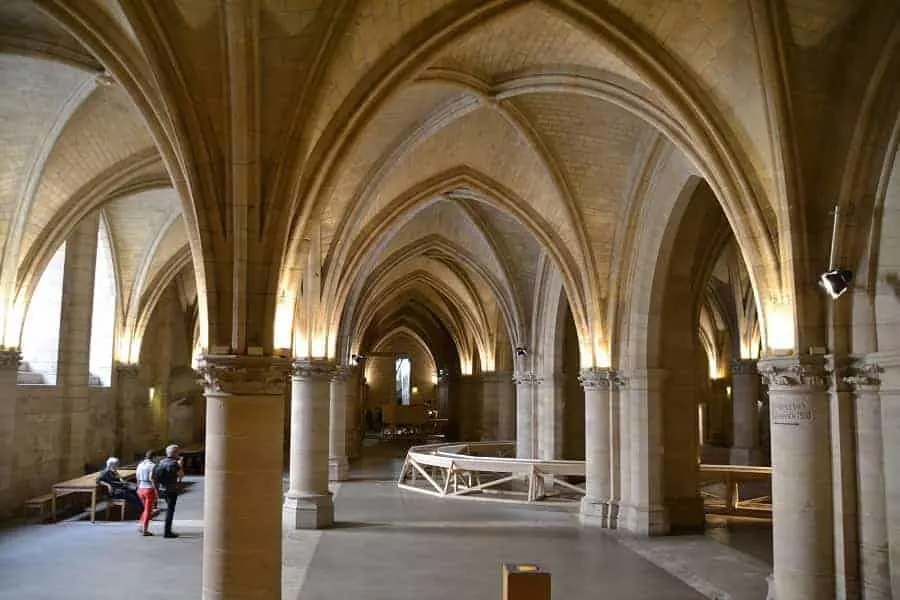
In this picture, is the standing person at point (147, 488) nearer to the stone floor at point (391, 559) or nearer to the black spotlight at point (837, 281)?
the stone floor at point (391, 559)

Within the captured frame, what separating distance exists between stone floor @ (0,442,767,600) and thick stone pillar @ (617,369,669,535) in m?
0.54

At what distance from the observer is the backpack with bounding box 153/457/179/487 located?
39.7ft

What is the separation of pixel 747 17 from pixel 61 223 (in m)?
11.2

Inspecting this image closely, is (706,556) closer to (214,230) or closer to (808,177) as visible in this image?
(808,177)

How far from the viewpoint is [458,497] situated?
16.9 m

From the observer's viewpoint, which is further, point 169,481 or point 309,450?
point 309,450

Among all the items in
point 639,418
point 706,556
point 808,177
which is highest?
point 808,177

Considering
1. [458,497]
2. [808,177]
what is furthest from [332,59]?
[458,497]

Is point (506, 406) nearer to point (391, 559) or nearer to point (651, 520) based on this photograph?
point (651, 520)

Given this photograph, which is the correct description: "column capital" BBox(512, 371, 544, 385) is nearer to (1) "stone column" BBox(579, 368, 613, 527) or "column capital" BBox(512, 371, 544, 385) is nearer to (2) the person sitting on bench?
(1) "stone column" BBox(579, 368, 613, 527)

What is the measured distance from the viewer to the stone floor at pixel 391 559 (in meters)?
9.12

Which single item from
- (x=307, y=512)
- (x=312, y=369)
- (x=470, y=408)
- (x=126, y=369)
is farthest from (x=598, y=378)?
(x=470, y=408)

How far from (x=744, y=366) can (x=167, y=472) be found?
17.9 m

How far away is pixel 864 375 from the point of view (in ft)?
26.5
